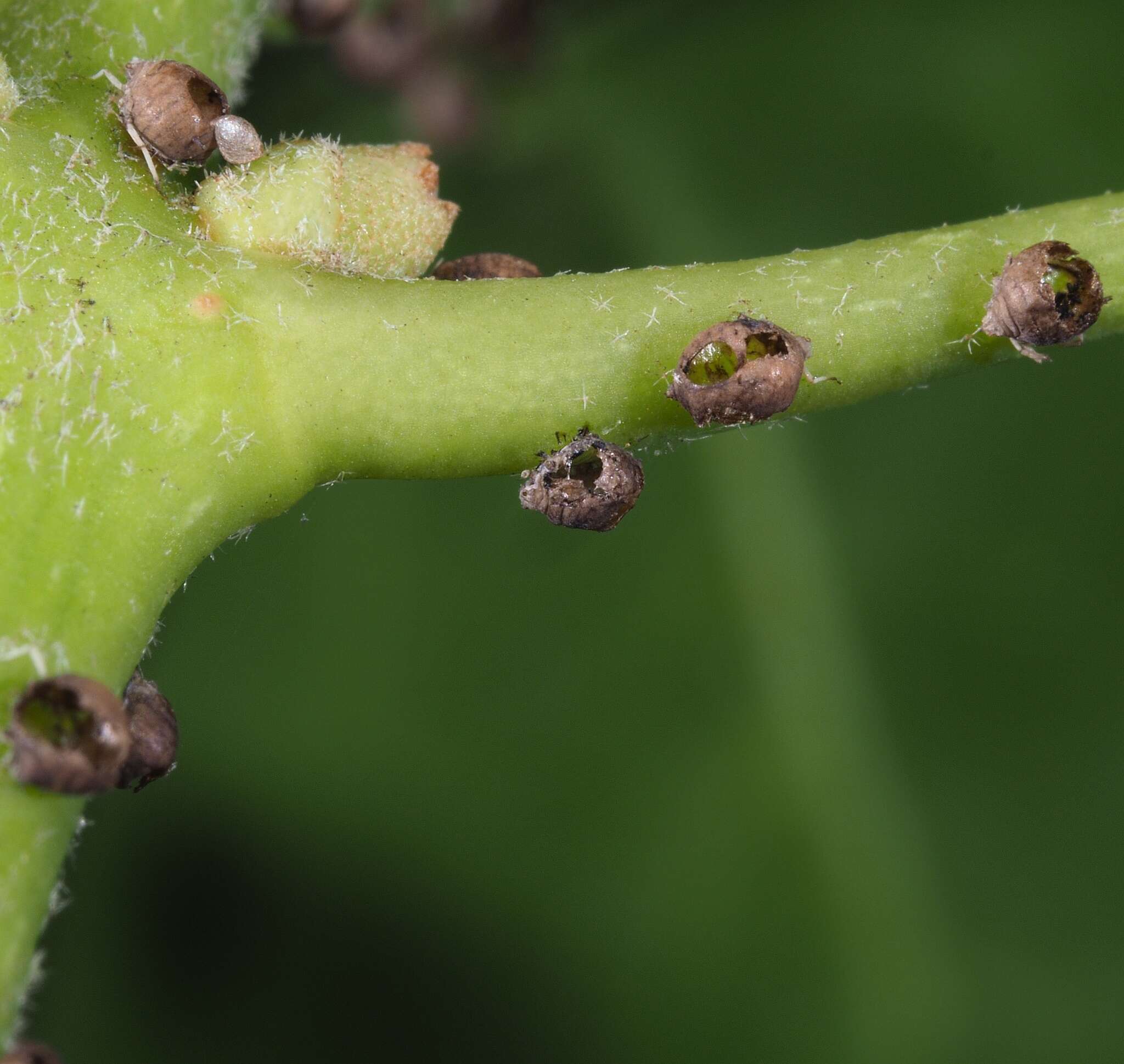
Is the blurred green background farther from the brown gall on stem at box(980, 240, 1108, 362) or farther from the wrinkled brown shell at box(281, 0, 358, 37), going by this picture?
the brown gall on stem at box(980, 240, 1108, 362)

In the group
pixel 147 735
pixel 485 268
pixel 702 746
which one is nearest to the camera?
pixel 147 735

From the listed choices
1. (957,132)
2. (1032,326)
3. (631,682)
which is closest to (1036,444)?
(957,132)

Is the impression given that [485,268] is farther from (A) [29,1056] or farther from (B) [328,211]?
(A) [29,1056]

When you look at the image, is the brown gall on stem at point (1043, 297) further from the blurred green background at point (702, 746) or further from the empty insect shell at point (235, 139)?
the blurred green background at point (702, 746)

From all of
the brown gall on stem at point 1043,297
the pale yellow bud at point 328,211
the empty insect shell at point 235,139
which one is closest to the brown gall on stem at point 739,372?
the brown gall on stem at point 1043,297

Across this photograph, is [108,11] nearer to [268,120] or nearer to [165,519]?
[165,519]

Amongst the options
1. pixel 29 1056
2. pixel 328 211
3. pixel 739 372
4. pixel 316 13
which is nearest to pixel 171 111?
pixel 328 211

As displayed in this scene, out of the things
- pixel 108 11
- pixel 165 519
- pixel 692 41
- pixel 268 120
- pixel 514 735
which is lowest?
pixel 165 519
